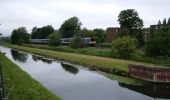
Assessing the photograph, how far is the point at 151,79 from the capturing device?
37781mm

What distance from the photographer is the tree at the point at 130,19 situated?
316 feet

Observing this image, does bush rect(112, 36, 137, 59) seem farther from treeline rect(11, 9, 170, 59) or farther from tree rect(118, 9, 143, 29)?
tree rect(118, 9, 143, 29)

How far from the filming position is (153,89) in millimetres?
33812

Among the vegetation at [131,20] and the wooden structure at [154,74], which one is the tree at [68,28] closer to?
the vegetation at [131,20]

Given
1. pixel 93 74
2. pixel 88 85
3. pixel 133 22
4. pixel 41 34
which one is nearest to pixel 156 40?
pixel 93 74

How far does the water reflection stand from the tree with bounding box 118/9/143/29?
62.1 m

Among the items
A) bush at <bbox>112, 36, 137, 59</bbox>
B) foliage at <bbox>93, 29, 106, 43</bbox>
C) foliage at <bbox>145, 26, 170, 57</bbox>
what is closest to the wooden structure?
foliage at <bbox>145, 26, 170, 57</bbox>

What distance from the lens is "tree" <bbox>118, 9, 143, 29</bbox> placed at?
9644cm

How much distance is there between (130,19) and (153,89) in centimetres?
6577

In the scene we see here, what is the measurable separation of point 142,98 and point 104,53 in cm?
3831

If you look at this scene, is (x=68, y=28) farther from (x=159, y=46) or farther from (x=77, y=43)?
(x=159, y=46)

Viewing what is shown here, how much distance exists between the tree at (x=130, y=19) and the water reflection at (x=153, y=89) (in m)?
62.1

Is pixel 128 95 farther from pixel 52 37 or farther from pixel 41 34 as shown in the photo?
pixel 41 34

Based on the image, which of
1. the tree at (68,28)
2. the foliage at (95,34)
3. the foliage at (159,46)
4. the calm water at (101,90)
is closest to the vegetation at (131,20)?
the foliage at (95,34)
